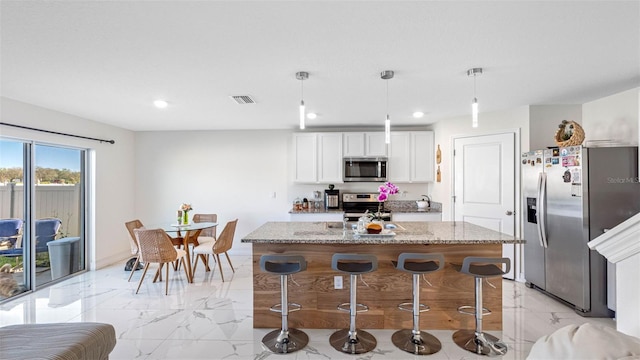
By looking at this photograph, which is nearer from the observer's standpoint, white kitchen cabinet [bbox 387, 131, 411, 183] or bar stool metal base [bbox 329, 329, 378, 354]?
bar stool metal base [bbox 329, 329, 378, 354]

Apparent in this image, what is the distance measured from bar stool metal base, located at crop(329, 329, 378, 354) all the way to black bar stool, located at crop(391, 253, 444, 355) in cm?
21

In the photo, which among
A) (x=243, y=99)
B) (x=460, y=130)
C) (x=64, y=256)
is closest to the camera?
(x=243, y=99)

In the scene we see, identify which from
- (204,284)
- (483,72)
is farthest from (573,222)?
(204,284)

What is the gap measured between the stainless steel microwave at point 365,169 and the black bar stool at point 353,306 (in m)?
2.65

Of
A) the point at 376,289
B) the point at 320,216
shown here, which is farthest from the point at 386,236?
the point at 320,216

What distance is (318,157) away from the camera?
509cm

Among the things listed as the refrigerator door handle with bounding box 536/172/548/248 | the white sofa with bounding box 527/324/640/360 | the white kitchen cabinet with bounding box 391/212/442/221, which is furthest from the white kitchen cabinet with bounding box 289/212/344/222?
the white sofa with bounding box 527/324/640/360

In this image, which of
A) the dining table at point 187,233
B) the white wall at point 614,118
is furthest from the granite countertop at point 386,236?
the white wall at point 614,118

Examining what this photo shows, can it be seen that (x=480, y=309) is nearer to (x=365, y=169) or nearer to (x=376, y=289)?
(x=376, y=289)

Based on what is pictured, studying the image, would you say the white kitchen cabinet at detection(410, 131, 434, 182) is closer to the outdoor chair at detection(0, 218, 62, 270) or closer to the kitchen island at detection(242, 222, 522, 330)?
the kitchen island at detection(242, 222, 522, 330)

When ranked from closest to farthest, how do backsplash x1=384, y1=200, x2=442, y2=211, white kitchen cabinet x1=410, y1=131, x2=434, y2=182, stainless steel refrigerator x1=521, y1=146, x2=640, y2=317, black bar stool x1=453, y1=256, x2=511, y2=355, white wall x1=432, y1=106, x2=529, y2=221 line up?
black bar stool x1=453, y1=256, x2=511, y2=355, stainless steel refrigerator x1=521, y1=146, x2=640, y2=317, white wall x1=432, y1=106, x2=529, y2=221, white kitchen cabinet x1=410, y1=131, x2=434, y2=182, backsplash x1=384, y1=200, x2=442, y2=211

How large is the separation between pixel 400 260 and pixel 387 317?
0.72 metres

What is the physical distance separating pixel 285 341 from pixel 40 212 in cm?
373

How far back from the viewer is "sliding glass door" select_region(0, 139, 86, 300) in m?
3.52
